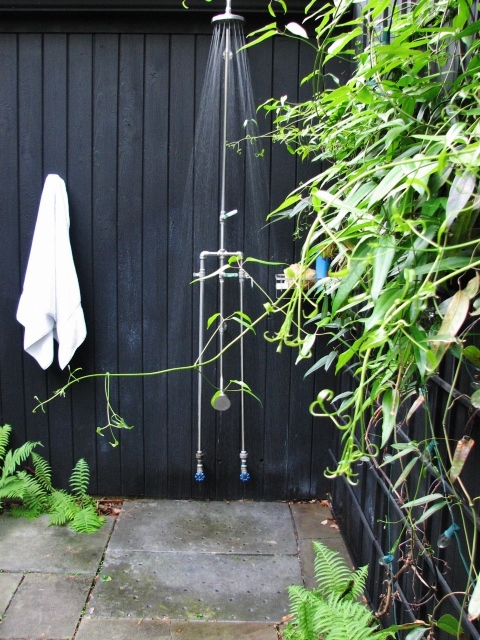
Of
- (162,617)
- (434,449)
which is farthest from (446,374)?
(162,617)

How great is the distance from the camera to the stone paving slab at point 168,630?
232 centimetres

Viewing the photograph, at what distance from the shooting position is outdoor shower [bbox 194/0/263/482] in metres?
3.02

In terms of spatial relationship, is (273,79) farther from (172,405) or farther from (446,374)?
(446,374)

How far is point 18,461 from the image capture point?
3152mm

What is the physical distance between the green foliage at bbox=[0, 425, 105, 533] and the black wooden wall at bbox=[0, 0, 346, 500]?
0.09 m

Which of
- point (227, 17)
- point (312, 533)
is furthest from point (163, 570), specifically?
point (227, 17)

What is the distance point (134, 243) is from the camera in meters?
3.24

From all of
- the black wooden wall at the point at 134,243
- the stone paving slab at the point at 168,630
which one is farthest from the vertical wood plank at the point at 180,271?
the stone paving slab at the point at 168,630

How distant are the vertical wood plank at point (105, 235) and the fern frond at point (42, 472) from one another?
0.26 meters

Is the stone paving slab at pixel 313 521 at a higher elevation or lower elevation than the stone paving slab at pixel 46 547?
higher

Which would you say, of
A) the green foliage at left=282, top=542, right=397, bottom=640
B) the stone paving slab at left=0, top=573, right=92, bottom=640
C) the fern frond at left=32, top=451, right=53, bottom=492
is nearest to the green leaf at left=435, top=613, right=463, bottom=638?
the green foliage at left=282, top=542, right=397, bottom=640

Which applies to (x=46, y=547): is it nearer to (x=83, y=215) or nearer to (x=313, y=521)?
(x=313, y=521)

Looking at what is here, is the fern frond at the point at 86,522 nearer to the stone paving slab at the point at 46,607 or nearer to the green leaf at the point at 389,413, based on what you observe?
the stone paving slab at the point at 46,607

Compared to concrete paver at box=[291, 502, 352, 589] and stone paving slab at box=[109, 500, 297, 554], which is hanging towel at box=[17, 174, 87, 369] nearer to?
stone paving slab at box=[109, 500, 297, 554]
